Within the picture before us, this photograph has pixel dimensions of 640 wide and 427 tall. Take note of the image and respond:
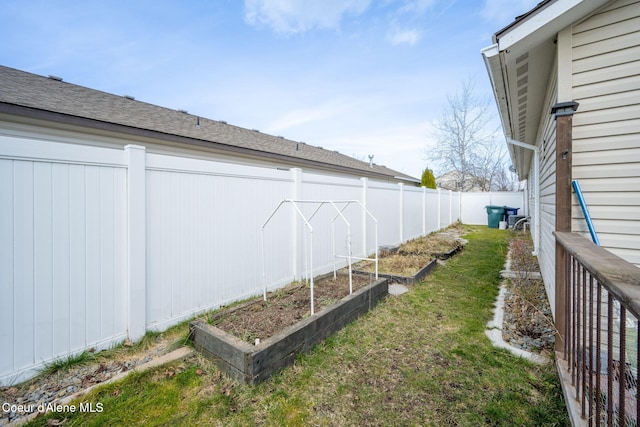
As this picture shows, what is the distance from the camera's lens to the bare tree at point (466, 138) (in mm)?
20953

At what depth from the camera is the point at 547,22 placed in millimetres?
2689

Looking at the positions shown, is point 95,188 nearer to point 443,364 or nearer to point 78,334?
point 78,334

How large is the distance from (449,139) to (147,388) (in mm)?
24442

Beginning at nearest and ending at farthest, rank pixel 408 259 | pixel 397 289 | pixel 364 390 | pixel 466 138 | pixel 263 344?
pixel 364 390 → pixel 263 344 → pixel 397 289 → pixel 408 259 → pixel 466 138

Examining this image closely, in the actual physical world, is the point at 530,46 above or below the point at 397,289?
above

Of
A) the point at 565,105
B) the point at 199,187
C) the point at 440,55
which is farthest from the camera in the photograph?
the point at 440,55

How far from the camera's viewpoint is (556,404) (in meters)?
2.14

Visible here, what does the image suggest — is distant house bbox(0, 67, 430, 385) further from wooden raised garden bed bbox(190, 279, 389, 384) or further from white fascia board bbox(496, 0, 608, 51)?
Answer: white fascia board bbox(496, 0, 608, 51)

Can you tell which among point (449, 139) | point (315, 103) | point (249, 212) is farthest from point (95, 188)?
point (449, 139)

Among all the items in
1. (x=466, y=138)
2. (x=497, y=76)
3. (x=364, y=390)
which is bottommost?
(x=364, y=390)

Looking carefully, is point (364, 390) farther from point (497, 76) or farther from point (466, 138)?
point (466, 138)

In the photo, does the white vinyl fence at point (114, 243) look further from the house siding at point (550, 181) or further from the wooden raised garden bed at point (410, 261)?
the house siding at point (550, 181)

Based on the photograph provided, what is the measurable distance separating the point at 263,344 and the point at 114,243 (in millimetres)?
1840

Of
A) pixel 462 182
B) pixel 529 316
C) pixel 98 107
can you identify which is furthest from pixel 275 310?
pixel 462 182
